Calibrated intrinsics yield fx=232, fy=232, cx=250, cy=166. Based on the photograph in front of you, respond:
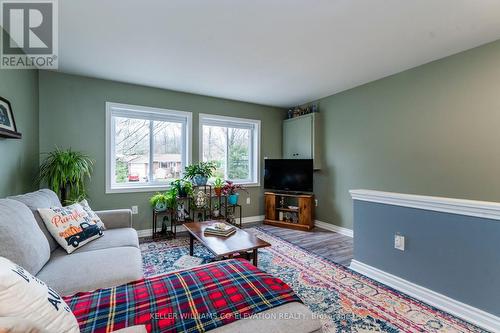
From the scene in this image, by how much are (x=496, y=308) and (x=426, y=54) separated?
2.53 metres

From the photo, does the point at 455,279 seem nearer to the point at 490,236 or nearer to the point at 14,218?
the point at 490,236

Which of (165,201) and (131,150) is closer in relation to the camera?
(165,201)

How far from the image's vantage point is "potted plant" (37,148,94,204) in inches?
111

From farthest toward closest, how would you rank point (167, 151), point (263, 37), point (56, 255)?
1. point (167, 151)
2. point (263, 37)
3. point (56, 255)

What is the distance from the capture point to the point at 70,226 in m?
1.96

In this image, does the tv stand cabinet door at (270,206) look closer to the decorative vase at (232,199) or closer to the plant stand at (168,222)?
the decorative vase at (232,199)

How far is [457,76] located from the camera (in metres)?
2.64

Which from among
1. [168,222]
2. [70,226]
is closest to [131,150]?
[168,222]

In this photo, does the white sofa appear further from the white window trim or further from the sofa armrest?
the white window trim

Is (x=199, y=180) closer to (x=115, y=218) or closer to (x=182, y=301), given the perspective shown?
(x=115, y=218)

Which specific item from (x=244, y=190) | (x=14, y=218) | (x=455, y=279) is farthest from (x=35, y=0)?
(x=455, y=279)

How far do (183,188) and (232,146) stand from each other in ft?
4.66

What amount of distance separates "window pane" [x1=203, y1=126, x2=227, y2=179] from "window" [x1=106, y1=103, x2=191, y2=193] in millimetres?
407

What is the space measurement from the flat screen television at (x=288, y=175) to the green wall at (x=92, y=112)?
149 centimetres
